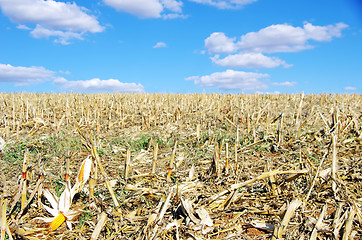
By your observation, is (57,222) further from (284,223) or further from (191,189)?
(284,223)

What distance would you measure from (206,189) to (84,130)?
398 centimetres

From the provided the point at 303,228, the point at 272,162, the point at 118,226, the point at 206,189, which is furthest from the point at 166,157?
the point at 303,228

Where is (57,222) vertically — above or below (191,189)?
below

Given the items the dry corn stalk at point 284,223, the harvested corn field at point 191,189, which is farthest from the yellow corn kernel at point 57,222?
the dry corn stalk at point 284,223

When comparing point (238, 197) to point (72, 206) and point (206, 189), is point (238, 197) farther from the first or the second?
point (72, 206)

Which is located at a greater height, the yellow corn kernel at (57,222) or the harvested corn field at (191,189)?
the harvested corn field at (191,189)

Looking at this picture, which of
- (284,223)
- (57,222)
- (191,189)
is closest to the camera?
(284,223)

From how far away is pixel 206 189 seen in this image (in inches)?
132

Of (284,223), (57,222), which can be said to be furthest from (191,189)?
(57,222)

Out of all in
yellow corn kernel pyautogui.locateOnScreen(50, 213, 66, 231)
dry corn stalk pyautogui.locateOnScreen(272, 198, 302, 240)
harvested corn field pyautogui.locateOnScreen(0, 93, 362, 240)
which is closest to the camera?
dry corn stalk pyautogui.locateOnScreen(272, 198, 302, 240)

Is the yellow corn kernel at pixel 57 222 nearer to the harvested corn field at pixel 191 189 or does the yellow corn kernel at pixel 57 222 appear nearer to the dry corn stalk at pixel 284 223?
the harvested corn field at pixel 191 189

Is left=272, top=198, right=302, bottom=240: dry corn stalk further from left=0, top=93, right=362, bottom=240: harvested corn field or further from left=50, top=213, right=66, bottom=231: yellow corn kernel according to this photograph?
left=50, top=213, right=66, bottom=231: yellow corn kernel

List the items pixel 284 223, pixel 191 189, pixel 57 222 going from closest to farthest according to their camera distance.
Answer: pixel 284 223 < pixel 57 222 < pixel 191 189

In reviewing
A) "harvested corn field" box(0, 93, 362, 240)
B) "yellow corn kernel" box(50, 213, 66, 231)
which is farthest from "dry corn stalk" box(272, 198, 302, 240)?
"yellow corn kernel" box(50, 213, 66, 231)
